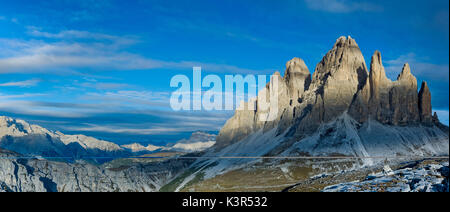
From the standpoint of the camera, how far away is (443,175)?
35781 mm
